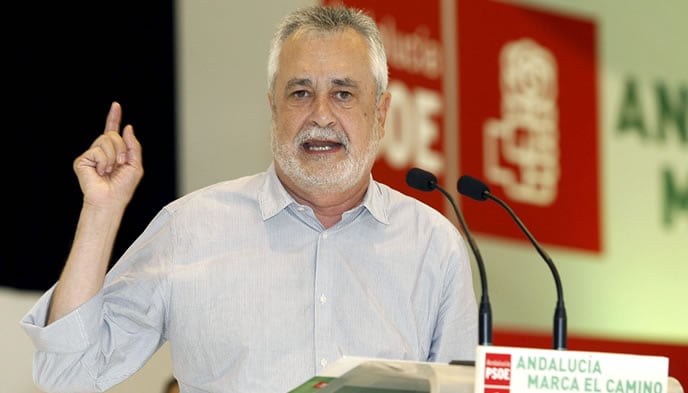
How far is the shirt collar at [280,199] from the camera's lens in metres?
2.79

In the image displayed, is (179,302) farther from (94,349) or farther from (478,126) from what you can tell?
(478,126)

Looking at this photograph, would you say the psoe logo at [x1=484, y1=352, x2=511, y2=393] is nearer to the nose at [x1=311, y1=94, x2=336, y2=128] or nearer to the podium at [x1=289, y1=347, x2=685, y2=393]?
the podium at [x1=289, y1=347, x2=685, y2=393]

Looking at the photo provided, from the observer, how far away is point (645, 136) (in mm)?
6723

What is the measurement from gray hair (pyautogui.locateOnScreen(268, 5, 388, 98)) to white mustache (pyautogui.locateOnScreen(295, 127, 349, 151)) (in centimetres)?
16

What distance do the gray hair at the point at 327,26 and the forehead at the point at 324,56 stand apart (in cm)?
1

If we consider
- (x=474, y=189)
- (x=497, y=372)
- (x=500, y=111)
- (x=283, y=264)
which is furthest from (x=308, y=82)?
(x=500, y=111)

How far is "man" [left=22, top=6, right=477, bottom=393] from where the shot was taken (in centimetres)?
257

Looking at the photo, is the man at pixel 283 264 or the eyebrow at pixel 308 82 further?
the eyebrow at pixel 308 82

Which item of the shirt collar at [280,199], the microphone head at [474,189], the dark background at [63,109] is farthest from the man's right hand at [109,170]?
the dark background at [63,109]

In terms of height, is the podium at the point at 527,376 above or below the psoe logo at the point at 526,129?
below

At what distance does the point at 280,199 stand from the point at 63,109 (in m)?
1.62

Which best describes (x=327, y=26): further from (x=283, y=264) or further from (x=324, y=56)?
(x=283, y=264)

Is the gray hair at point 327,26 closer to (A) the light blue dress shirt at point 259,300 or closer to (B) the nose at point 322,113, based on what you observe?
(B) the nose at point 322,113

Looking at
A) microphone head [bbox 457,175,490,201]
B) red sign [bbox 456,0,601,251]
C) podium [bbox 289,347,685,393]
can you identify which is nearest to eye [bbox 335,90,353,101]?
microphone head [bbox 457,175,490,201]
